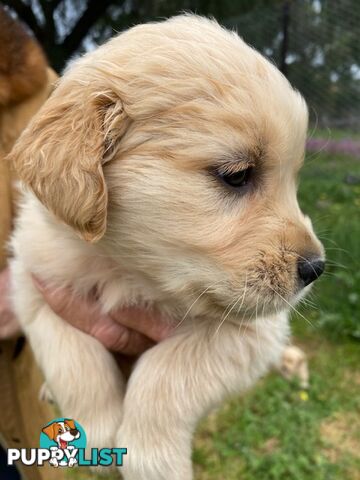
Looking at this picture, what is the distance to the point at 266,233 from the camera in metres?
1.64

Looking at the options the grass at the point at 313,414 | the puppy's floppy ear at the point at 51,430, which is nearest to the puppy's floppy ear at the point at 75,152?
the puppy's floppy ear at the point at 51,430

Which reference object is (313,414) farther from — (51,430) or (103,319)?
(51,430)

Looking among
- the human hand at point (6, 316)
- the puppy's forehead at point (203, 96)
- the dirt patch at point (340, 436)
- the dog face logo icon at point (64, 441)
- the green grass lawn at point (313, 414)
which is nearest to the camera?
the puppy's forehead at point (203, 96)

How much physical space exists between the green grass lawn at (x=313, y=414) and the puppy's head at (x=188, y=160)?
0.85 metres

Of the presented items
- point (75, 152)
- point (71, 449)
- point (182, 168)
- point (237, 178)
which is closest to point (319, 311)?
point (71, 449)

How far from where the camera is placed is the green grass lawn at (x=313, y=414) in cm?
344

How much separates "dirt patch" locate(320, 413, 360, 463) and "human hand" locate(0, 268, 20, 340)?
2.26 metres

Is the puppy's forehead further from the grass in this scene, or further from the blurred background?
the grass

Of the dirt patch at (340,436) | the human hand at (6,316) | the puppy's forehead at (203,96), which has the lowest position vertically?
the dirt patch at (340,436)

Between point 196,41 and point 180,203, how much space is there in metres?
0.50

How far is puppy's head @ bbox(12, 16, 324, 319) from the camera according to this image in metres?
1.58

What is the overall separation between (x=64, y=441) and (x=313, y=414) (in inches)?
96.3

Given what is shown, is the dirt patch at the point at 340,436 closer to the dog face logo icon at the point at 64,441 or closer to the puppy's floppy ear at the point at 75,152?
the dog face logo icon at the point at 64,441

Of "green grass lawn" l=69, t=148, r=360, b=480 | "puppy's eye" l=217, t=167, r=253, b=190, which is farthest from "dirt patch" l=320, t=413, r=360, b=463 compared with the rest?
"puppy's eye" l=217, t=167, r=253, b=190
